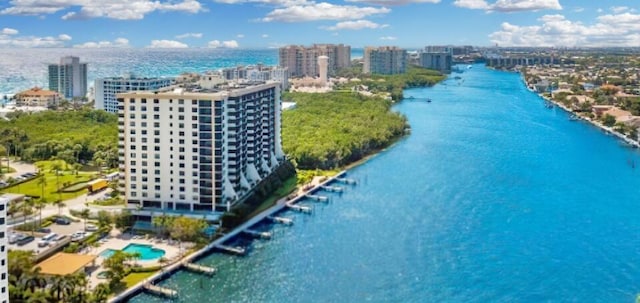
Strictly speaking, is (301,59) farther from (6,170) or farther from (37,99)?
(6,170)

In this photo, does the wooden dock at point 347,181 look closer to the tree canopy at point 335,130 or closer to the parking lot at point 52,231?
the tree canopy at point 335,130

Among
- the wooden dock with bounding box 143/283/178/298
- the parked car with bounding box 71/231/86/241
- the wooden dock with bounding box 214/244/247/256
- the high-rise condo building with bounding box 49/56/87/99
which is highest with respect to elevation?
the high-rise condo building with bounding box 49/56/87/99

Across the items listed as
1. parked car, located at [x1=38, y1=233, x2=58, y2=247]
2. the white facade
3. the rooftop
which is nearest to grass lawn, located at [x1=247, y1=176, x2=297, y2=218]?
parked car, located at [x1=38, y1=233, x2=58, y2=247]

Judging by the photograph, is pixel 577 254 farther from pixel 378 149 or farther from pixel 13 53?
pixel 13 53

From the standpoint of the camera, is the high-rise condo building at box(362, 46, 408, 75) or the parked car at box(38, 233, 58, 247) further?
the high-rise condo building at box(362, 46, 408, 75)

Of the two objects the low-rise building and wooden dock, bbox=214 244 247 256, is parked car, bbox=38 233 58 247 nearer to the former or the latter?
wooden dock, bbox=214 244 247 256

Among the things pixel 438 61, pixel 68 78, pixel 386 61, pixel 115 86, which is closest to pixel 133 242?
pixel 115 86

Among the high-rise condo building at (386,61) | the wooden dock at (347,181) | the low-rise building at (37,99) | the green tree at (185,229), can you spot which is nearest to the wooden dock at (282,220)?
the green tree at (185,229)

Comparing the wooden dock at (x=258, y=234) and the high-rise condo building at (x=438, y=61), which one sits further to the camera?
the high-rise condo building at (x=438, y=61)
